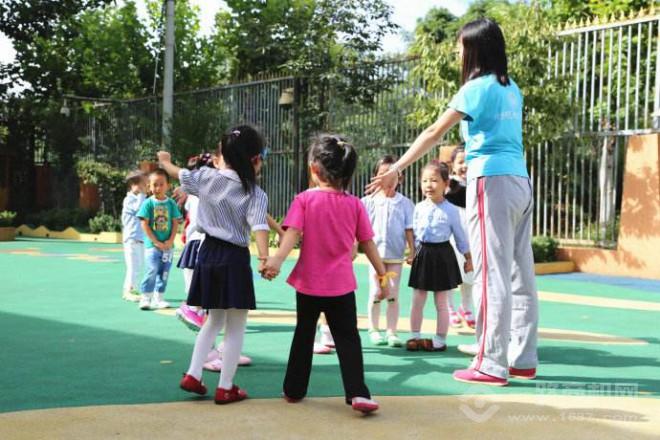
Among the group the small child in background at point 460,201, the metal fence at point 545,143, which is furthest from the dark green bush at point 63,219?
the small child in background at point 460,201

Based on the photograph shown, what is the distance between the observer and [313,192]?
4266 mm

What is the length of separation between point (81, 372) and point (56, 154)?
21789 mm

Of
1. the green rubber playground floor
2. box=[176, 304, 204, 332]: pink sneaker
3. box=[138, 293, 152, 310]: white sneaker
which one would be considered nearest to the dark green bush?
the green rubber playground floor

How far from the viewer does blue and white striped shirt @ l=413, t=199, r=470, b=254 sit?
6078 mm

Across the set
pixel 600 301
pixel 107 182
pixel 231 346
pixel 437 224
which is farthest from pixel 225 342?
pixel 107 182

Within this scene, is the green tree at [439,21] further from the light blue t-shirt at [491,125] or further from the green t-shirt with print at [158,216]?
the light blue t-shirt at [491,125]

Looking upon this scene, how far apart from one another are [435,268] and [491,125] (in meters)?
1.61

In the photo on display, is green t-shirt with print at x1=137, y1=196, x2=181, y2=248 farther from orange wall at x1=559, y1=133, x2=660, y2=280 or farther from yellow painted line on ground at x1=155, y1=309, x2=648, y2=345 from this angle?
orange wall at x1=559, y1=133, x2=660, y2=280

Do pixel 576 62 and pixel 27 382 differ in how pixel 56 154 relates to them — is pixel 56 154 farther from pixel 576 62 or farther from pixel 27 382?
pixel 27 382

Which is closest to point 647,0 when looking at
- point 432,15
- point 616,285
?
point 616,285

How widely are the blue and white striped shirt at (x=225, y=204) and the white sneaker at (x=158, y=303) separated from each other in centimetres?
381

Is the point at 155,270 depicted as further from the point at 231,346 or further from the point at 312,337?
the point at 312,337

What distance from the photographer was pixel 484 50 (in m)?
4.75

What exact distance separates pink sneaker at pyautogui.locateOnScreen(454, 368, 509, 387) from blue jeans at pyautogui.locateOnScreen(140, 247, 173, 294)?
419cm
